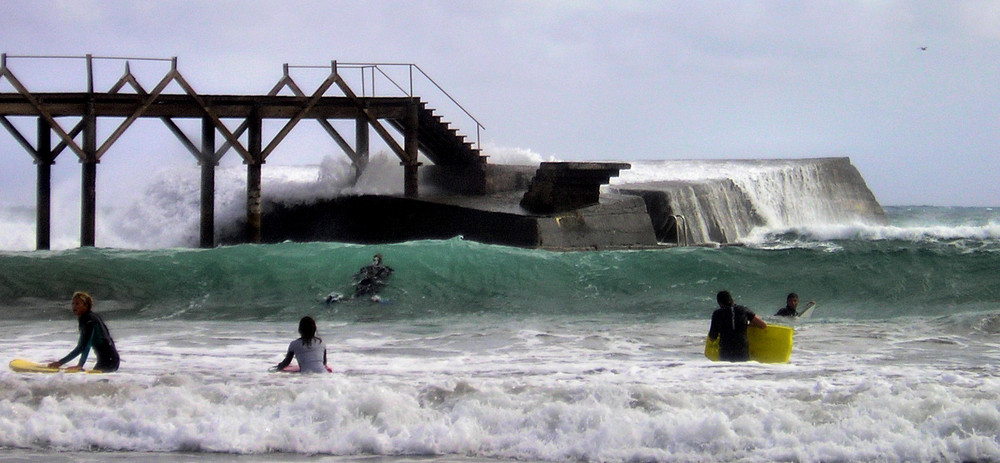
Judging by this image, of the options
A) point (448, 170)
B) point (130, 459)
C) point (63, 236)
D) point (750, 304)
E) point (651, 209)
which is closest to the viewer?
point (130, 459)

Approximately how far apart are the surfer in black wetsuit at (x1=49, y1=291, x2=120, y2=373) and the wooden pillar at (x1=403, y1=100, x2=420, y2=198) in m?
15.0

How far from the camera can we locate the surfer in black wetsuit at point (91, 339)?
29.9 ft

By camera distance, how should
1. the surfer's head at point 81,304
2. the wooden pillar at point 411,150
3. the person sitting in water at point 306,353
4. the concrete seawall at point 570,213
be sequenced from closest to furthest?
the surfer's head at point 81,304
the person sitting in water at point 306,353
the concrete seawall at point 570,213
the wooden pillar at point 411,150

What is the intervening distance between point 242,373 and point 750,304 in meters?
10.0

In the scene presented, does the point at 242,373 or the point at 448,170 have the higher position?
the point at 448,170

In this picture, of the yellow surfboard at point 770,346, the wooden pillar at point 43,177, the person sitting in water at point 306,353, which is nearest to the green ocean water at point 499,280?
the wooden pillar at point 43,177

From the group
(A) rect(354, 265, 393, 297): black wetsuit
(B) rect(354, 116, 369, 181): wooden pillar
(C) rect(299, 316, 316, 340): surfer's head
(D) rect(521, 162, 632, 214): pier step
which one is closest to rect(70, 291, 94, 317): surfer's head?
(C) rect(299, 316, 316, 340): surfer's head

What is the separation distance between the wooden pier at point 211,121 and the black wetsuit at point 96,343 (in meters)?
13.3

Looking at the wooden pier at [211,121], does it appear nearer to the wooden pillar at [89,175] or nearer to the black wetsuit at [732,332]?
the wooden pillar at [89,175]

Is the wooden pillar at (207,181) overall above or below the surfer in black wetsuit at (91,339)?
above

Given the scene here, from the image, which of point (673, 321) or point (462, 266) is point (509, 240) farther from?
point (673, 321)

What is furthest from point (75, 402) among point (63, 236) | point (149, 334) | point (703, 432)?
point (63, 236)

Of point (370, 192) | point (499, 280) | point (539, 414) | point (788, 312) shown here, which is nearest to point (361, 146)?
point (370, 192)

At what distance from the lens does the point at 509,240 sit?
20.7 metres
